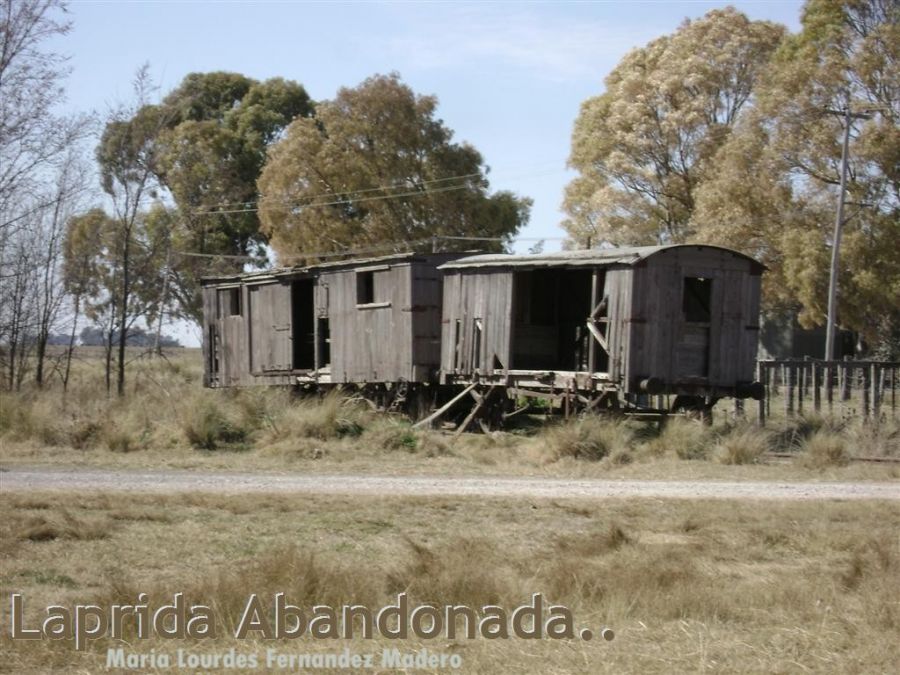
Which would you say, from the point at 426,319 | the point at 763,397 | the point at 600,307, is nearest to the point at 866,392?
the point at 763,397

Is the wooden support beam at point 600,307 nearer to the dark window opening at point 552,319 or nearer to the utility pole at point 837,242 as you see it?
the dark window opening at point 552,319

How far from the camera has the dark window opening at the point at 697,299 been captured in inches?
883

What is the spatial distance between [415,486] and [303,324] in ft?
49.8


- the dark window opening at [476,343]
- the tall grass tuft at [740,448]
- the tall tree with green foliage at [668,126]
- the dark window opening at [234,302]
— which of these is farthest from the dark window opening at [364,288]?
the tall tree with green foliage at [668,126]

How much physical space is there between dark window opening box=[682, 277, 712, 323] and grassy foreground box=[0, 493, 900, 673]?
29.8ft

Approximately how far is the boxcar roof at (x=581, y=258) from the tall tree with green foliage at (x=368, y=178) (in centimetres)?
1879

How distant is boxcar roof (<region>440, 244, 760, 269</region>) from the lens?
69.1 feet

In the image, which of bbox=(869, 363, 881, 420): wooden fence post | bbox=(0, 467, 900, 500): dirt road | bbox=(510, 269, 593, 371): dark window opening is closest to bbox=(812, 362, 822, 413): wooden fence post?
bbox=(869, 363, 881, 420): wooden fence post

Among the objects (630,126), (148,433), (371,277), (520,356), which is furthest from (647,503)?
(630,126)

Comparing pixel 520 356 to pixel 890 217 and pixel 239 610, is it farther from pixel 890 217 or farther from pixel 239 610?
pixel 239 610

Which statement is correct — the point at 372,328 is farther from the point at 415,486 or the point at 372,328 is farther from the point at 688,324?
the point at 415,486

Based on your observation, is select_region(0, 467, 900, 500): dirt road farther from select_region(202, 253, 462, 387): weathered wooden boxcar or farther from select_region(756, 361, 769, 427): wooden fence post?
select_region(202, 253, 462, 387): weathered wooden boxcar

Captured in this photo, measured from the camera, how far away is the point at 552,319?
84.5 feet

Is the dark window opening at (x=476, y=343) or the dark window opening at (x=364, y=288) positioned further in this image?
the dark window opening at (x=364, y=288)
